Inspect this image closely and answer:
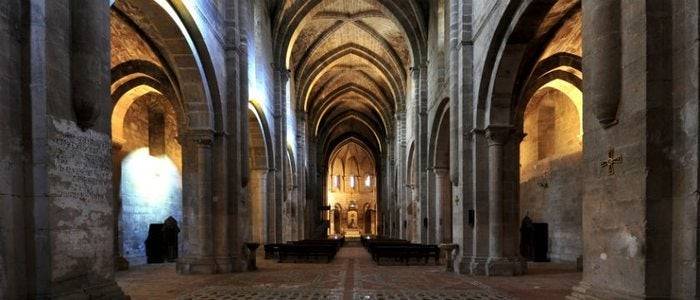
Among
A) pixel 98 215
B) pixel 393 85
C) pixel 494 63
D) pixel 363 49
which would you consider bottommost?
pixel 98 215

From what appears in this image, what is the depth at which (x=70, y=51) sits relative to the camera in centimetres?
651

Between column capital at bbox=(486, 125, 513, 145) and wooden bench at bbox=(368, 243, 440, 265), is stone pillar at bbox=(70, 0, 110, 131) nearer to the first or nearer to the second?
column capital at bbox=(486, 125, 513, 145)

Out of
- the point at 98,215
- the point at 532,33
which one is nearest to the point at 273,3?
the point at 532,33

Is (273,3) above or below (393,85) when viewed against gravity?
above

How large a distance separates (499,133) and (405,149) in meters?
20.1

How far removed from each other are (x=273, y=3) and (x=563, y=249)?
1711cm

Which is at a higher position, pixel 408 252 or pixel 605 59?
pixel 605 59

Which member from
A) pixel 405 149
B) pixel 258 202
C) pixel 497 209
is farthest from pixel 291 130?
pixel 497 209

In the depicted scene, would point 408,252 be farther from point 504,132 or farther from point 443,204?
point 504,132

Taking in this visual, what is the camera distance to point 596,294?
6.53m

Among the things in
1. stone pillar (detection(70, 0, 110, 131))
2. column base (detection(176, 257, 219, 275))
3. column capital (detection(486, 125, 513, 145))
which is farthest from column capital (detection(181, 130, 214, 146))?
column capital (detection(486, 125, 513, 145))

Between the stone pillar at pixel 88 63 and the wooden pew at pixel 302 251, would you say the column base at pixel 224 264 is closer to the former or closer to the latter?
the wooden pew at pixel 302 251

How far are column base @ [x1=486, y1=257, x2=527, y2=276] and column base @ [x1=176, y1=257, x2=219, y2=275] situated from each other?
24.4 feet

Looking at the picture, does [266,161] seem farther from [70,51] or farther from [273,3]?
[70,51]
